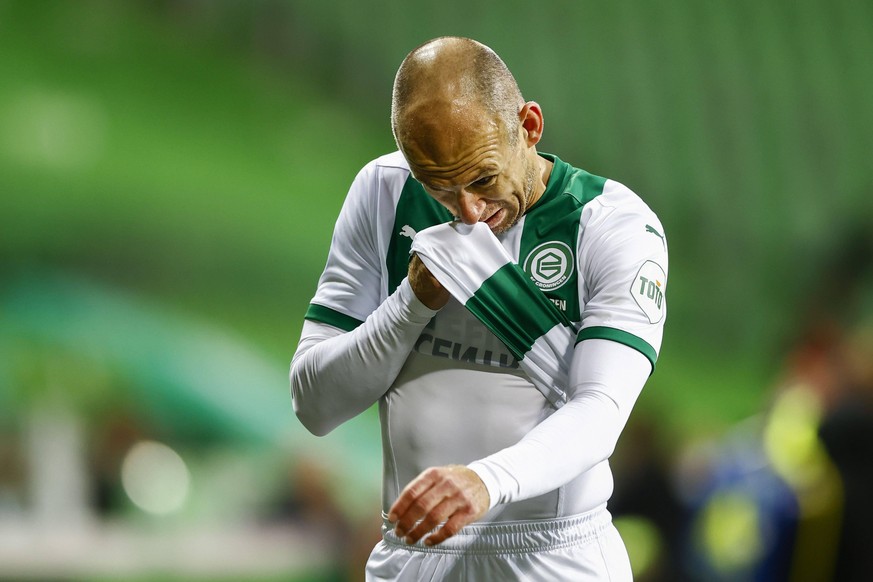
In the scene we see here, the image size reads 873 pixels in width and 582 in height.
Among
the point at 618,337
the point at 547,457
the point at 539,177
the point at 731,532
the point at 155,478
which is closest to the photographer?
the point at 547,457

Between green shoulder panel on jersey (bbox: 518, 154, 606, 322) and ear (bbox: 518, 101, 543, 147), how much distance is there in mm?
70

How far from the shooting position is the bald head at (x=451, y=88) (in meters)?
1.36

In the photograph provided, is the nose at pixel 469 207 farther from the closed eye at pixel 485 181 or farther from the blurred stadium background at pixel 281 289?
the blurred stadium background at pixel 281 289

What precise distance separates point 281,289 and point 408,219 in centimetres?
238

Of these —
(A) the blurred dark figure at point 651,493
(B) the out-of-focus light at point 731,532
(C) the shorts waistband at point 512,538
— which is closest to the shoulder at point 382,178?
(C) the shorts waistband at point 512,538

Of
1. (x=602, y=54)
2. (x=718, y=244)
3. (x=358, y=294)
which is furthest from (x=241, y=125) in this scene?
(x=358, y=294)

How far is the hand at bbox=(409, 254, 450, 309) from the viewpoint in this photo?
4.63 ft

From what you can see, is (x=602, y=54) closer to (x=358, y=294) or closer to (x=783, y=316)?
(x=783, y=316)

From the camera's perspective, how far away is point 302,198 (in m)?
3.95

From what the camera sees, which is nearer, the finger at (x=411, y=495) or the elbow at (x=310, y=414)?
the finger at (x=411, y=495)

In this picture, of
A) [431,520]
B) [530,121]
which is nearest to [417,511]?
[431,520]

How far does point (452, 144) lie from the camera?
136 centimetres

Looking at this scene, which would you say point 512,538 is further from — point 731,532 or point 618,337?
point 731,532

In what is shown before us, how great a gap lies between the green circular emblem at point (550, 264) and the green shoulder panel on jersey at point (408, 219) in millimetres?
138
